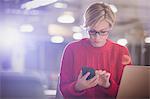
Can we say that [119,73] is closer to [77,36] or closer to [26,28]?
[77,36]

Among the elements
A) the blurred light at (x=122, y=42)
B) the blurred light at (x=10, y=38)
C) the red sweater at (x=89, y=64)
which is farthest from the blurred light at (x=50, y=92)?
the blurred light at (x=122, y=42)

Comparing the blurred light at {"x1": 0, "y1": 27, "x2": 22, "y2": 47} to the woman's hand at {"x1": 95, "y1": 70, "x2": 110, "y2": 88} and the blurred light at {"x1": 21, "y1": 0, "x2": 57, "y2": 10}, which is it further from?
the woman's hand at {"x1": 95, "y1": 70, "x2": 110, "y2": 88}

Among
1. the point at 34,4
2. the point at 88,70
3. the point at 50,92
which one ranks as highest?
the point at 34,4

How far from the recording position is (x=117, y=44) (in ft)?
6.07

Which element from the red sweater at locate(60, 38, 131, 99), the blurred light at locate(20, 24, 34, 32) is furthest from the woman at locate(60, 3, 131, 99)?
the blurred light at locate(20, 24, 34, 32)

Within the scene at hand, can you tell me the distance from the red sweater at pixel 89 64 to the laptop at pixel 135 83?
0.04m

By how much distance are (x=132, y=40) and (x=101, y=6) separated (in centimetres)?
28

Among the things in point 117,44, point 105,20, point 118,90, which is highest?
point 105,20

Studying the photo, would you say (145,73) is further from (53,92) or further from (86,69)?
(53,92)

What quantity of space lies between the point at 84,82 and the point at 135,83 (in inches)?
12.3

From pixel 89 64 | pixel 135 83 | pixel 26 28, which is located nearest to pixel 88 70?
pixel 89 64

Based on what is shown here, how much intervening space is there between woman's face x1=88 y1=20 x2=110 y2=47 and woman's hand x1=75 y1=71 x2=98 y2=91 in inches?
7.7

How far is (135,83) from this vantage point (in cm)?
188

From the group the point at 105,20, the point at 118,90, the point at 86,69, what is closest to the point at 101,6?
the point at 105,20
